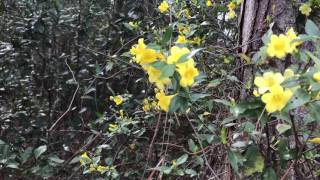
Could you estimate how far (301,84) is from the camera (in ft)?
2.84

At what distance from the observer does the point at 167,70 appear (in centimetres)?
90

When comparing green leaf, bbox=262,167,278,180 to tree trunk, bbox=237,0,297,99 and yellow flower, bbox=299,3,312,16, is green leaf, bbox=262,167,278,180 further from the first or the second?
yellow flower, bbox=299,3,312,16

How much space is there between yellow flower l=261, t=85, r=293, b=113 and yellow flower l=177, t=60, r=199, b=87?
0.17 m

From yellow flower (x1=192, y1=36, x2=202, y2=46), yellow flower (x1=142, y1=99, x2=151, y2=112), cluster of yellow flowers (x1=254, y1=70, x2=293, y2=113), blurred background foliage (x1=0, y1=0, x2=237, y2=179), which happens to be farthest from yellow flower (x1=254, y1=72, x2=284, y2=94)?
blurred background foliage (x1=0, y1=0, x2=237, y2=179)

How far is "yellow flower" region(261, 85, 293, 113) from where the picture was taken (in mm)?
843

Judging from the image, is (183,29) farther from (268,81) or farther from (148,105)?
(268,81)

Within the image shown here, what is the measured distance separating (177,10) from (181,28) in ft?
0.82

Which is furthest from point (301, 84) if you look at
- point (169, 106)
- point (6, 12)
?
point (6, 12)

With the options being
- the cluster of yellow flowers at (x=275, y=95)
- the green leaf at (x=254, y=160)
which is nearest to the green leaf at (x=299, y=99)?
the cluster of yellow flowers at (x=275, y=95)

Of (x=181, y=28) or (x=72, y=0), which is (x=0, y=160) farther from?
(x=72, y=0)

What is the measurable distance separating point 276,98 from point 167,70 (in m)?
0.22

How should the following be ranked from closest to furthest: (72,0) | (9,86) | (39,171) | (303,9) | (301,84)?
(301,84) < (303,9) < (39,171) < (9,86) < (72,0)

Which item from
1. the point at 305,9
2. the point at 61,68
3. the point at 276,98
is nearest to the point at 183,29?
the point at 305,9

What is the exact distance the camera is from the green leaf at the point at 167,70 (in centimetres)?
90
